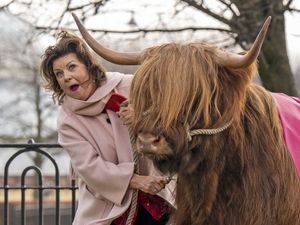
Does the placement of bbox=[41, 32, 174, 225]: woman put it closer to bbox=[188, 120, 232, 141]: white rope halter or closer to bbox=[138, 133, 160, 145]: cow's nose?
bbox=[188, 120, 232, 141]: white rope halter

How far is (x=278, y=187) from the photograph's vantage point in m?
5.32

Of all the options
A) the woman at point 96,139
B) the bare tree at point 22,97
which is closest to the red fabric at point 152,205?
the woman at point 96,139

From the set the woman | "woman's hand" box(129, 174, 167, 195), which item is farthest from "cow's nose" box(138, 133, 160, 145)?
the woman

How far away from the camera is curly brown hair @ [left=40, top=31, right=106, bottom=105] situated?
229 inches

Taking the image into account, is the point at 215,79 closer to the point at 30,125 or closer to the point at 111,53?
the point at 111,53

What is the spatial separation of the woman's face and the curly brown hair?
3 centimetres

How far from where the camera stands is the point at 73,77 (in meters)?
5.70

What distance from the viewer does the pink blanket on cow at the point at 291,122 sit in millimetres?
5453

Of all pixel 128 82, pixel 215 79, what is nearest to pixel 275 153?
pixel 215 79

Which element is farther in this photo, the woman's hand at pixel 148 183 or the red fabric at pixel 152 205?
the red fabric at pixel 152 205

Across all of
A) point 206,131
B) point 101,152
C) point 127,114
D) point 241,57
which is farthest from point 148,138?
point 101,152

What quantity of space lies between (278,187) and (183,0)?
4.60m

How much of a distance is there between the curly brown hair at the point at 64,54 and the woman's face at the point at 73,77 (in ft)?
0.11

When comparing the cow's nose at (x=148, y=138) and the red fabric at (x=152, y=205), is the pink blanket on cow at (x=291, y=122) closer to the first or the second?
the red fabric at (x=152, y=205)
